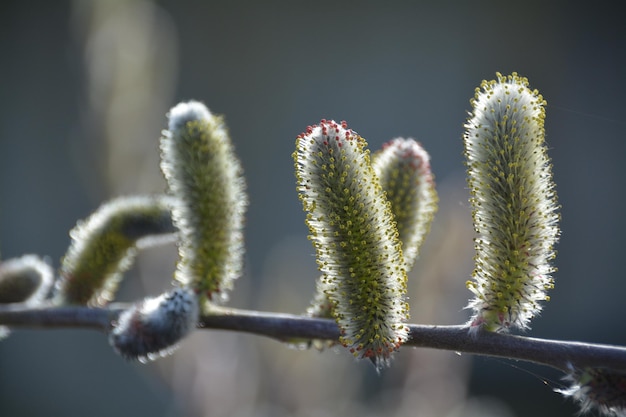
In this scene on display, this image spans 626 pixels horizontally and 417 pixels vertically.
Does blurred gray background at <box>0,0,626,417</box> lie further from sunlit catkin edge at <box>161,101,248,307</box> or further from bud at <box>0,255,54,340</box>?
sunlit catkin edge at <box>161,101,248,307</box>

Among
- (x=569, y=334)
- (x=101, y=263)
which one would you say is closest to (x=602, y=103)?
(x=569, y=334)

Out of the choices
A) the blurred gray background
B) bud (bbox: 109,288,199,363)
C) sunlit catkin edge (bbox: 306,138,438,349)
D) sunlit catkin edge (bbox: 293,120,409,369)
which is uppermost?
the blurred gray background

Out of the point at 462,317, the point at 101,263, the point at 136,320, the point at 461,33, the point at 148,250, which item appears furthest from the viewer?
the point at 461,33

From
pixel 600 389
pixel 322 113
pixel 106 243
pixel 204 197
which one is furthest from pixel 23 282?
pixel 322 113

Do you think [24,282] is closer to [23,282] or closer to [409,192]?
[23,282]

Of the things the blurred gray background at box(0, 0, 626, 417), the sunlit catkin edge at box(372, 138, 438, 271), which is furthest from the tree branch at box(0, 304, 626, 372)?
the blurred gray background at box(0, 0, 626, 417)

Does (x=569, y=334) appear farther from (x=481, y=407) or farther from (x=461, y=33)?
(x=481, y=407)
